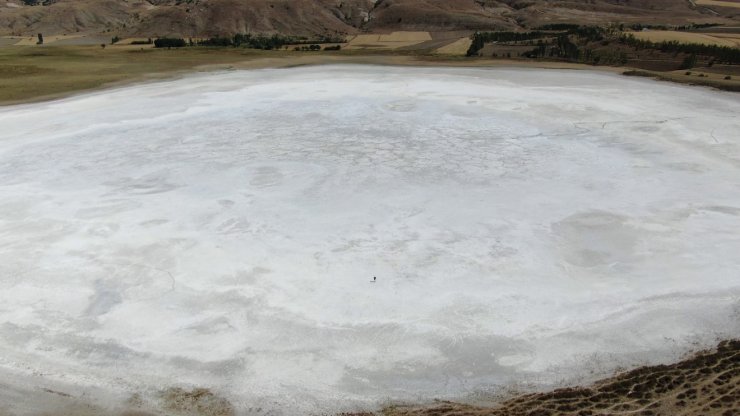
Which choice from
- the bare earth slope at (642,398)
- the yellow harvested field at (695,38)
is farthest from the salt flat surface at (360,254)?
the yellow harvested field at (695,38)

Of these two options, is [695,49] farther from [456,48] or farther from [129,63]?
[129,63]

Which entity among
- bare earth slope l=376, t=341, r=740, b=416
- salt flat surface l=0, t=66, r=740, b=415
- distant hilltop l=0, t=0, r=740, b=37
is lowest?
bare earth slope l=376, t=341, r=740, b=416

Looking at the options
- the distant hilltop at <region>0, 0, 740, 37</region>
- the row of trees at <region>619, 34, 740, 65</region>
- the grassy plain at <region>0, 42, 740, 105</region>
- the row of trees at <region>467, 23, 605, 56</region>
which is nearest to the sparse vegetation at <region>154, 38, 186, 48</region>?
the grassy plain at <region>0, 42, 740, 105</region>

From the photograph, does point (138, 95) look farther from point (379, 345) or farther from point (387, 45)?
point (387, 45)

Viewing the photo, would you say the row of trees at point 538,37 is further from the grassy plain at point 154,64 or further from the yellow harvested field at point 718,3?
the yellow harvested field at point 718,3

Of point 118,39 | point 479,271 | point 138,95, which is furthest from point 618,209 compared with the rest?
point 118,39

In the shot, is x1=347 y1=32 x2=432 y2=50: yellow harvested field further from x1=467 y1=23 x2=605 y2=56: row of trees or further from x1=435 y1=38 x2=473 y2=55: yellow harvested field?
x1=467 y1=23 x2=605 y2=56: row of trees
